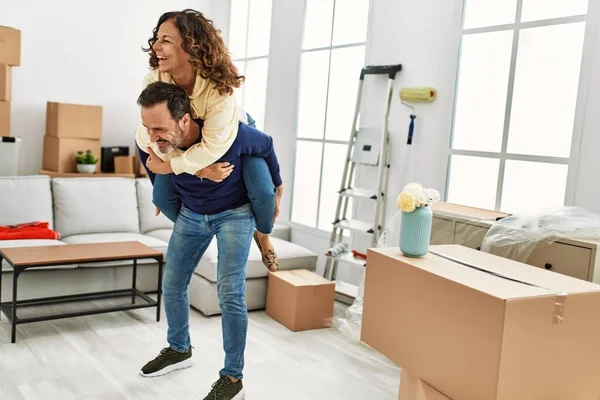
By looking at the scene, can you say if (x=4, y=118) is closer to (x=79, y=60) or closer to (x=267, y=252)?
(x=79, y=60)

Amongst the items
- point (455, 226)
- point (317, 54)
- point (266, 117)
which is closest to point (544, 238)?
point (455, 226)

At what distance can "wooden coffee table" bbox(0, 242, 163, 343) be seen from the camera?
3021mm

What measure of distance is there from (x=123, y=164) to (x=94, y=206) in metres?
0.86

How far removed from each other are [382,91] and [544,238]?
1.79 metres

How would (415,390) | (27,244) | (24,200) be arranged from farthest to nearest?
(24,200), (27,244), (415,390)

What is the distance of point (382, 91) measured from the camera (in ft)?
12.9

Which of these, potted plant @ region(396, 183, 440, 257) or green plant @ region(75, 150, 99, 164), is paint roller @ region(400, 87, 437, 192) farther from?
green plant @ region(75, 150, 99, 164)

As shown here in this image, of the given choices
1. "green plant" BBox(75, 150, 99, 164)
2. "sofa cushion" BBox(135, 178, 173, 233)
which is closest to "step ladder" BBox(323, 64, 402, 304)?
"sofa cushion" BBox(135, 178, 173, 233)

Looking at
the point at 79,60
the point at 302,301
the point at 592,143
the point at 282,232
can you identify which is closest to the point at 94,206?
the point at 282,232

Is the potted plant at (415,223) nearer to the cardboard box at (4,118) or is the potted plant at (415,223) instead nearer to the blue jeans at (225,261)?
the blue jeans at (225,261)

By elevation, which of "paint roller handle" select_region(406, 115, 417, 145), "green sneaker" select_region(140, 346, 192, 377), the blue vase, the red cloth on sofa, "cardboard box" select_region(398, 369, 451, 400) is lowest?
"green sneaker" select_region(140, 346, 192, 377)

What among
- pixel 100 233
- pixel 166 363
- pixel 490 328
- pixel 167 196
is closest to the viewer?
pixel 490 328

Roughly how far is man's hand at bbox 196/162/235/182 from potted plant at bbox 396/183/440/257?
2.19 ft

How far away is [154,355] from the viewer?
2.99 m
